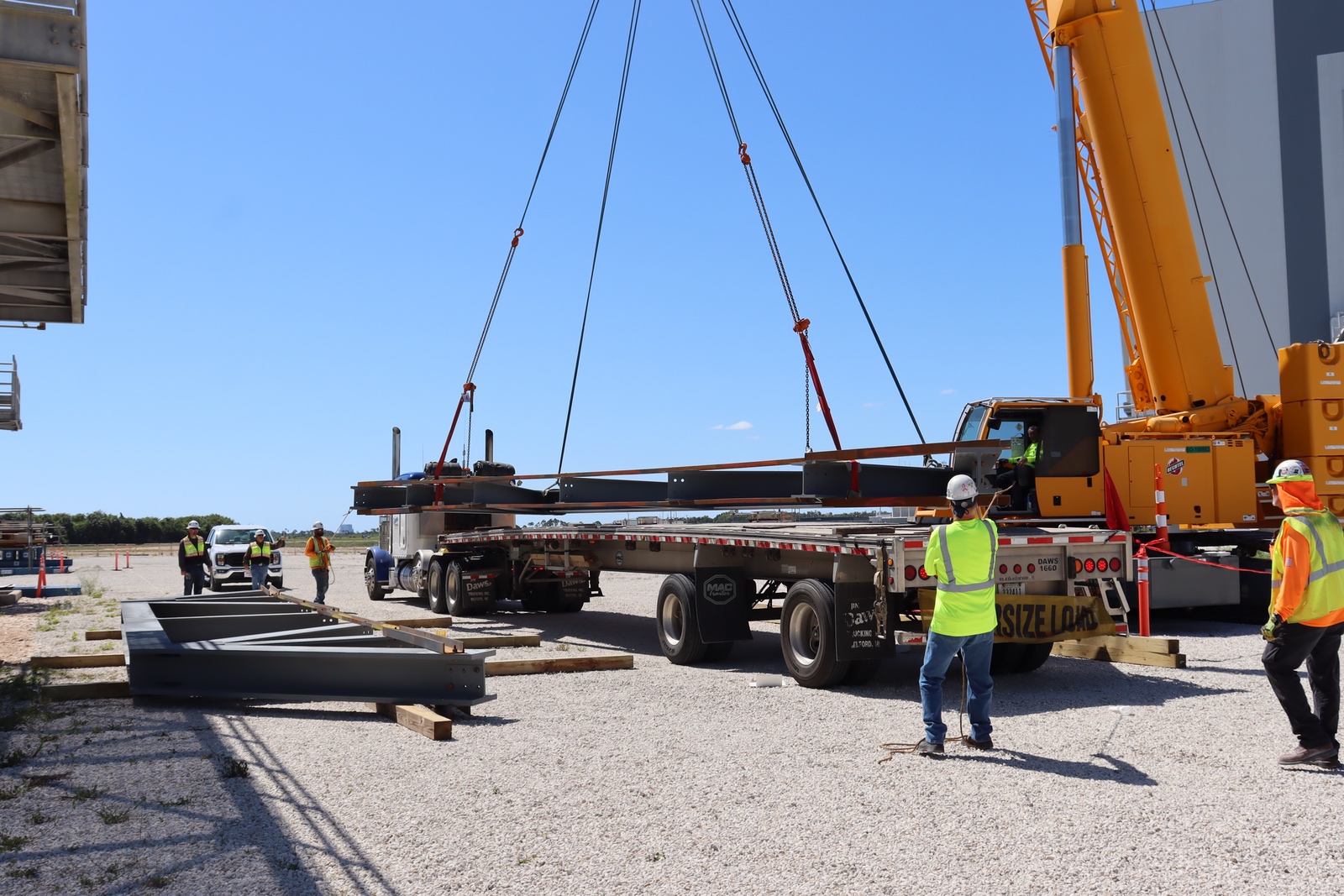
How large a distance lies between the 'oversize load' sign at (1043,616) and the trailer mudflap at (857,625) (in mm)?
444

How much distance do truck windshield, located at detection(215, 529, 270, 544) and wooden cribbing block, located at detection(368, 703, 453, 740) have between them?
21800 mm

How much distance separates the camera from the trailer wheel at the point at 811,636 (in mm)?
9141

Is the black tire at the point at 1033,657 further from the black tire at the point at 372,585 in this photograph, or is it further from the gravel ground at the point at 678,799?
the black tire at the point at 372,585

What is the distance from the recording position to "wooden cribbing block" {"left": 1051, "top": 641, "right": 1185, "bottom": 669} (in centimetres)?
1030

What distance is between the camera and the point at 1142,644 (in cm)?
1059

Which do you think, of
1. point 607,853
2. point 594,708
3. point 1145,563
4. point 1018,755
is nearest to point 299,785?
point 607,853

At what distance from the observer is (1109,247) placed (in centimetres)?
1692

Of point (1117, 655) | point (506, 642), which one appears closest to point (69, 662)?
point (506, 642)

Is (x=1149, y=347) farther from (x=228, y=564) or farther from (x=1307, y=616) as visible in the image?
(x=228, y=564)

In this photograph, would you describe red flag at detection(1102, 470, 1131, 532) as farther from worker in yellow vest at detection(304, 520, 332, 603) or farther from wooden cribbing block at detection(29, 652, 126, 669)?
worker in yellow vest at detection(304, 520, 332, 603)

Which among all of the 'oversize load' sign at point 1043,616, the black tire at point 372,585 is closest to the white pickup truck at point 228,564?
the black tire at point 372,585

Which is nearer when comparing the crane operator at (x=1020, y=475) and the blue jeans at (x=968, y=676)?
the blue jeans at (x=968, y=676)

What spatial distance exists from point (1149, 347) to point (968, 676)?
1107 centimetres

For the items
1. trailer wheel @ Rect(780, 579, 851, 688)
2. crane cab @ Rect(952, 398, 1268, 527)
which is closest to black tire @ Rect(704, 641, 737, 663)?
trailer wheel @ Rect(780, 579, 851, 688)
